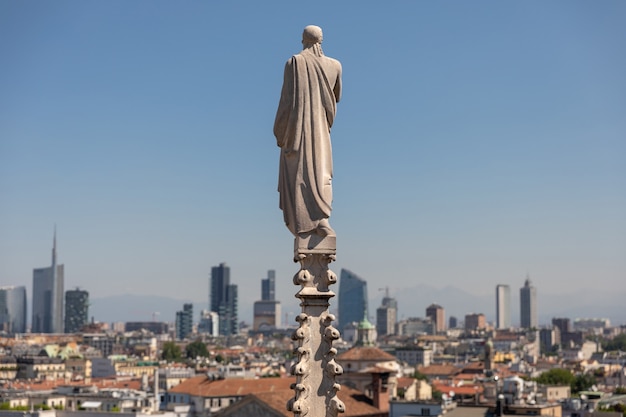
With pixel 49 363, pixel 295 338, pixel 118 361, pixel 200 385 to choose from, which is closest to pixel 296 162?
pixel 295 338

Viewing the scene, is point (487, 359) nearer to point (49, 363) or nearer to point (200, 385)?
point (49, 363)

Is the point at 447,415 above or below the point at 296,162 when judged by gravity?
below

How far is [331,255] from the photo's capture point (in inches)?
229

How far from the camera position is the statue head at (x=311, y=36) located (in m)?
6.22

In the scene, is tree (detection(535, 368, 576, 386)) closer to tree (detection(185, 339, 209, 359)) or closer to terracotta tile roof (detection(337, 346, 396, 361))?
terracotta tile roof (detection(337, 346, 396, 361))

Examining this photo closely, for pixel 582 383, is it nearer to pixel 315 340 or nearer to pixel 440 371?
pixel 440 371

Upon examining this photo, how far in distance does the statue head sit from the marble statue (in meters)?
0.07

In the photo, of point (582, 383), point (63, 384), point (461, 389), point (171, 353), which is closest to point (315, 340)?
point (63, 384)

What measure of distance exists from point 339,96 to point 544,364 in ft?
511

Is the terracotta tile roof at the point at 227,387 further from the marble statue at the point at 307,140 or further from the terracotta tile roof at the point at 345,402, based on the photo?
the marble statue at the point at 307,140

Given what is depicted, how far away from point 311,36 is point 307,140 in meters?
0.61

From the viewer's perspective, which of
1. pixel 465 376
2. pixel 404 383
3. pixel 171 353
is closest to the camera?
pixel 404 383

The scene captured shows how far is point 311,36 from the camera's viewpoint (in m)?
6.23

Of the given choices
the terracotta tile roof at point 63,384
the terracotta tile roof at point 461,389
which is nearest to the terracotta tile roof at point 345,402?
the terracotta tile roof at point 461,389
